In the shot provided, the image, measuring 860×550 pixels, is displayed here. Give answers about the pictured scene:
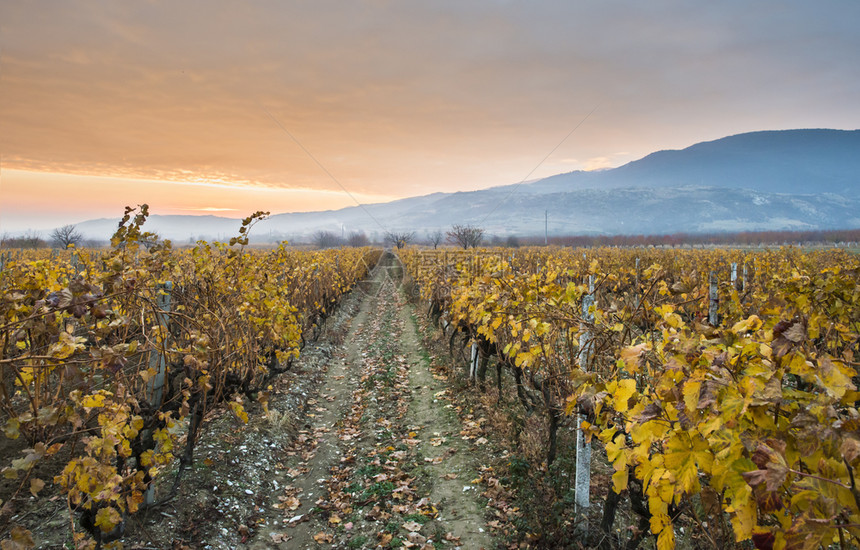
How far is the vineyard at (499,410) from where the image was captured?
1.73 metres

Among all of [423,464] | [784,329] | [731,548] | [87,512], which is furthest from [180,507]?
[784,329]

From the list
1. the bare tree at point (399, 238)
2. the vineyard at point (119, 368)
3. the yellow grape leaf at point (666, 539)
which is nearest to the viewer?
the yellow grape leaf at point (666, 539)

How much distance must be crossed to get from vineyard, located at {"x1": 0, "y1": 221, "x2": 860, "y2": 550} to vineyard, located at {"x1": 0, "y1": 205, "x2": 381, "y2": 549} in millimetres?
31

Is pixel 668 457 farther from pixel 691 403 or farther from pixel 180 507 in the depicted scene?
pixel 180 507

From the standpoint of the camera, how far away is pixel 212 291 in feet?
21.6

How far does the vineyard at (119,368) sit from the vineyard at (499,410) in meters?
0.03

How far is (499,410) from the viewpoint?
22.9ft

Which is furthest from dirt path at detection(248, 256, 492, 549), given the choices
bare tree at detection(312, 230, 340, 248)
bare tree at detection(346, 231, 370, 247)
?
bare tree at detection(312, 230, 340, 248)

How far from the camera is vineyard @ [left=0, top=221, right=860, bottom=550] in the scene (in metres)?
1.73

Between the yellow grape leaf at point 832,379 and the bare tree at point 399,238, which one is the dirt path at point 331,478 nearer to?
the yellow grape leaf at point 832,379

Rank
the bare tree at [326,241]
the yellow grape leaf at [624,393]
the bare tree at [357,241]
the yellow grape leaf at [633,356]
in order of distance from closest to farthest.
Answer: the yellow grape leaf at [633,356], the yellow grape leaf at [624,393], the bare tree at [357,241], the bare tree at [326,241]

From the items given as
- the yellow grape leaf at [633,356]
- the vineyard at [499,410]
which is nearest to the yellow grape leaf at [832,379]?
the vineyard at [499,410]

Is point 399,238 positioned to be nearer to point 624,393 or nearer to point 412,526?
point 412,526

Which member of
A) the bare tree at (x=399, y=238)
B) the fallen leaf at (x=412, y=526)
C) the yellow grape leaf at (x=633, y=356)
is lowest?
the fallen leaf at (x=412, y=526)
